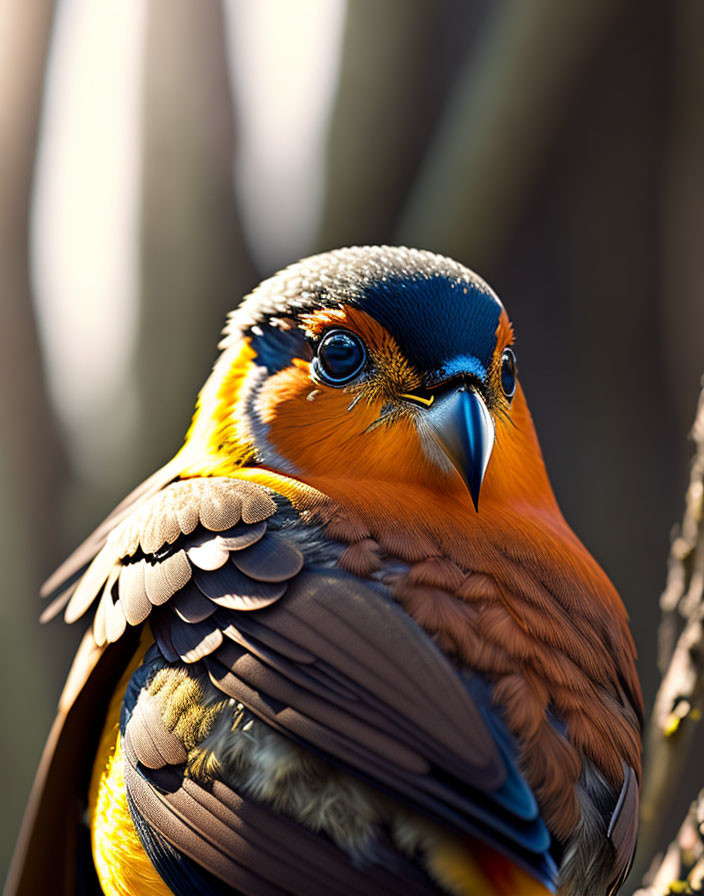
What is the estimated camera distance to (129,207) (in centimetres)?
260

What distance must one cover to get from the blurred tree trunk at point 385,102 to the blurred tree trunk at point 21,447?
1.03 meters

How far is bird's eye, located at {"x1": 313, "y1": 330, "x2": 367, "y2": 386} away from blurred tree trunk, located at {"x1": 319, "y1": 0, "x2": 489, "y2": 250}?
5.00 feet

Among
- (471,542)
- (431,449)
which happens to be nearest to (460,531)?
(471,542)

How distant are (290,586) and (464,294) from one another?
528 millimetres

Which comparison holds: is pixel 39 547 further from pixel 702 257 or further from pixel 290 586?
pixel 702 257

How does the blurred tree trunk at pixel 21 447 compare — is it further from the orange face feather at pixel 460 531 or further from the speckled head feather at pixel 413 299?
the speckled head feather at pixel 413 299

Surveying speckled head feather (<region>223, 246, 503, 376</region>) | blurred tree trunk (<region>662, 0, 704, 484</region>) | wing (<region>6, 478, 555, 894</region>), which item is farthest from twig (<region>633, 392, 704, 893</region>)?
blurred tree trunk (<region>662, 0, 704, 484</region>)

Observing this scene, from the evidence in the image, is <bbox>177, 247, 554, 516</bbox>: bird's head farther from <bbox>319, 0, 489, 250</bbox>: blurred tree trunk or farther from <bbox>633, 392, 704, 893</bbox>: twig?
<bbox>319, 0, 489, 250</bbox>: blurred tree trunk

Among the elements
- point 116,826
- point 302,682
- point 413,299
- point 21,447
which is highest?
point 413,299

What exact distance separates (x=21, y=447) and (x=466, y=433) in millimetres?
2223

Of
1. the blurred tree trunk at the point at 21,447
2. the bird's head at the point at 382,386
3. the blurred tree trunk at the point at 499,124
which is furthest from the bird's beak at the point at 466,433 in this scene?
the blurred tree trunk at the point at 21,447

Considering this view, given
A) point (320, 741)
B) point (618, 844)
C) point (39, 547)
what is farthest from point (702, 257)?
point (39, 547)

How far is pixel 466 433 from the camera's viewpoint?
1080 mm

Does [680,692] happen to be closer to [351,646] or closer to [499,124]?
[351,646]
